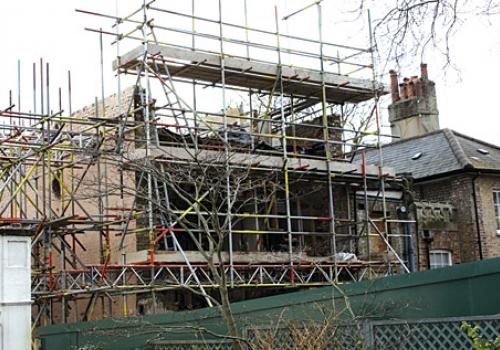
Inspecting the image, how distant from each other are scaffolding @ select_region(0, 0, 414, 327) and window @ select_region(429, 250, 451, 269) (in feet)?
4.91

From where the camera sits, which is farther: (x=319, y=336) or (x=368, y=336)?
(x=319, y=336)

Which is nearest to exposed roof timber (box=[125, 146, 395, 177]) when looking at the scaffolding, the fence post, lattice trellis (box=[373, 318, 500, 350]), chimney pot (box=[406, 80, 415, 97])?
the scaffolding

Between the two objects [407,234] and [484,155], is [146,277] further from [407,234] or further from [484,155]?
[484,155]

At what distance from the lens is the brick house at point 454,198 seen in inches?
1044

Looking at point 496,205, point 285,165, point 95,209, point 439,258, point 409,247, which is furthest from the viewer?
point 496,205

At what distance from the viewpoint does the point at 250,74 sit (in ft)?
69.4

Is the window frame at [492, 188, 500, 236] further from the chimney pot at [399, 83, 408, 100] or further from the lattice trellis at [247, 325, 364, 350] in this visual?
the lattice trellis at [247, 325, 364, 350]

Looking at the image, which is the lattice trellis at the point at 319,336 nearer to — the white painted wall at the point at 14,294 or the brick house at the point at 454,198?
the white painted wall at the point at 14,294

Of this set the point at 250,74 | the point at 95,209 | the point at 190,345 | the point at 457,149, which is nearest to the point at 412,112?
the point at 457,149

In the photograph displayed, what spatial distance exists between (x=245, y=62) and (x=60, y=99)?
5231 millimetres

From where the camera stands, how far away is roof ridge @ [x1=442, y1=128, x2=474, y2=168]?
27.3m

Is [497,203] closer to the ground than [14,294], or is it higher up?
higher up

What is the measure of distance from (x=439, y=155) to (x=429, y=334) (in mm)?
21243

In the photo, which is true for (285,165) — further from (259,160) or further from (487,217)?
(487,217)
